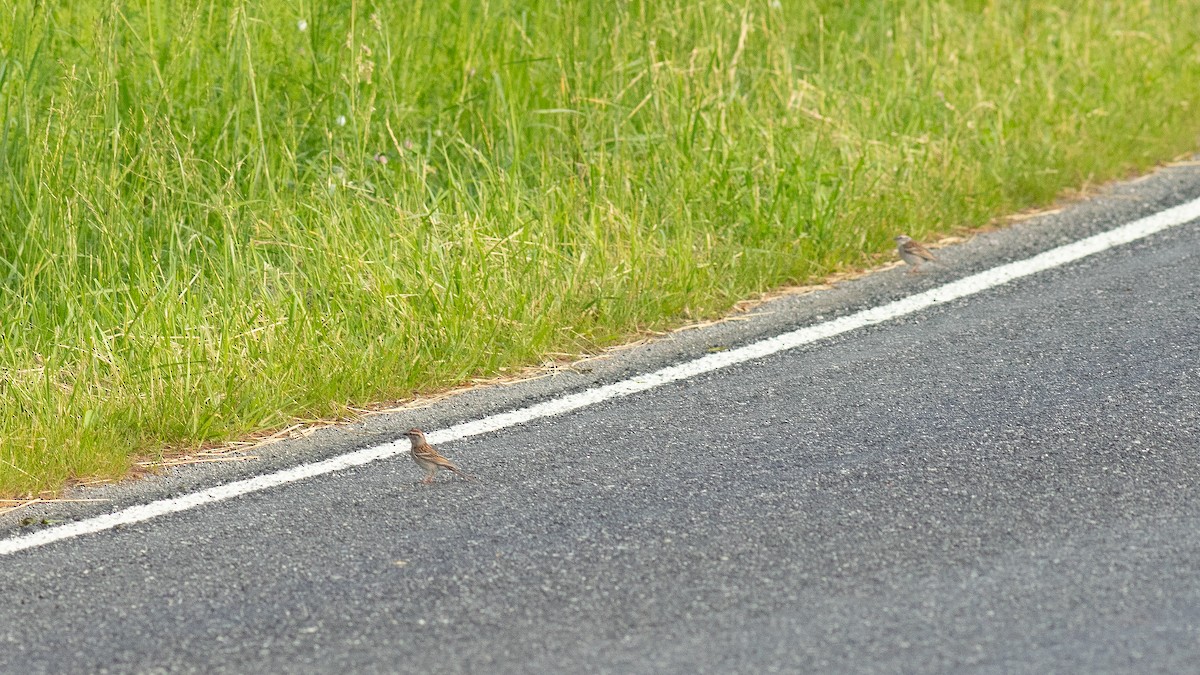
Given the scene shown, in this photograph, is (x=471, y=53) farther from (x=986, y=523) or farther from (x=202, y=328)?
(x=986, y=523)

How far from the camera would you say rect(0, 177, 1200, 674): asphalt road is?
11.3 feet

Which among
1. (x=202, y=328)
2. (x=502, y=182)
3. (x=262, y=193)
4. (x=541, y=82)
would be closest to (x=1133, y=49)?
(x=541, y=82)

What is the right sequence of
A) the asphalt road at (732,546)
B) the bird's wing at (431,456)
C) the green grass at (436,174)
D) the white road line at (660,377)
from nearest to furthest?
1. the asphalt road at (732,546)
2. the white road line at (660,377)
3. the bird's wing at (431,456)
4. the green grass at (436,174)

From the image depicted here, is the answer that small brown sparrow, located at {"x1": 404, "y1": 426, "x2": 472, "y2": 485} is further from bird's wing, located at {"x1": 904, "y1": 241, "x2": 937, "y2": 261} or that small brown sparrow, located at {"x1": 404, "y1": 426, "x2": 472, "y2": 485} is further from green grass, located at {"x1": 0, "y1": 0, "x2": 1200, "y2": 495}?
bird's wing, located at {"x1": 904, "y1": 241, "x2": 937, "y2": 261}

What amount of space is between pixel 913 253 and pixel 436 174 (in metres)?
2.13

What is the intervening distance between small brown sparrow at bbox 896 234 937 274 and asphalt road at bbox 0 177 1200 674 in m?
1.06

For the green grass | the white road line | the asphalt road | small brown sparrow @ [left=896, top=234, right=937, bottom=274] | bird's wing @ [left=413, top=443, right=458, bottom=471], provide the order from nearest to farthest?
the asphalt road < the white road line < bird's wing @ [left=413, top=443, right=458, bottom=471] < the green grass < small brown sparrow @ [left=896, top=234, right=937, bottom=274]

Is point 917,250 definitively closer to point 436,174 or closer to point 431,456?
point 436,174

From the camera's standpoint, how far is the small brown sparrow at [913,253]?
20.9 ft

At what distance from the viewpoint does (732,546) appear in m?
3.95

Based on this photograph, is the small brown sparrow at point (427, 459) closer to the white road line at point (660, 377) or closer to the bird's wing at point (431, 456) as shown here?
the bird's wing at point (431, 456)

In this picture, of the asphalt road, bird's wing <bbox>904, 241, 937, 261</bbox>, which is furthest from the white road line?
bird's wing <bbox>904, 241, 937, 261</bbox>

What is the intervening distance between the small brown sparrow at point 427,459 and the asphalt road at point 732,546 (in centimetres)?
6

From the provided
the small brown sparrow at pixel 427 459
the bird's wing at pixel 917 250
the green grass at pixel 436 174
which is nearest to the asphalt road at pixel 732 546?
the small brown sparrow at pixel 427 459
